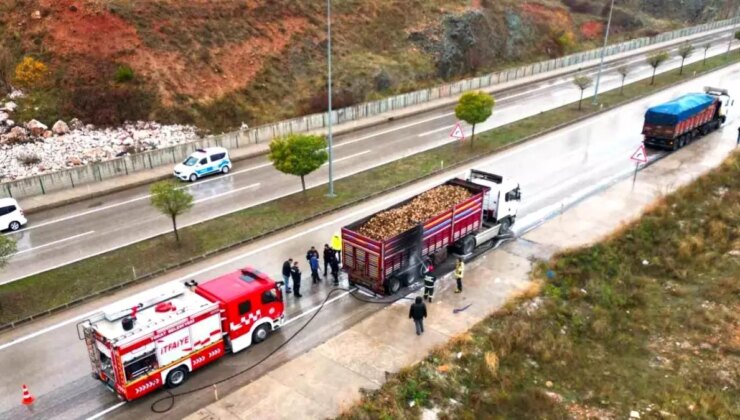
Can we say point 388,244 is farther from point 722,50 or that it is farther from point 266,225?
point 722,50

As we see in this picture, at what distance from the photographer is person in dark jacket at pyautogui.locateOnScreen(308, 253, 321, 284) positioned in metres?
21.4

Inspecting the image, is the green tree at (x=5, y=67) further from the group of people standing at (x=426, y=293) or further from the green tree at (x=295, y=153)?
the group of people standing at (x=426, y=293)

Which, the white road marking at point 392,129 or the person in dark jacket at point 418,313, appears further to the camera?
the white road marking at point 392,129

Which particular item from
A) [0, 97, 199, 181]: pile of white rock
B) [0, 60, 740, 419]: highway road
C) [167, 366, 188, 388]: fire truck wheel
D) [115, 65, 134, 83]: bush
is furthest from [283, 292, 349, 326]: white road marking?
[115, 65, 134, 83]: bush

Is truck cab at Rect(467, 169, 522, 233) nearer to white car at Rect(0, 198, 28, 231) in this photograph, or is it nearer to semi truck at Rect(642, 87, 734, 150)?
semi truck at Rect(642, 87, 734, 150)

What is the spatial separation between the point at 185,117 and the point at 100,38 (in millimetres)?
9053

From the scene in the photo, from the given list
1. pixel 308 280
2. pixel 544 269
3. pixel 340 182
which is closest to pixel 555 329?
pixel 544 269

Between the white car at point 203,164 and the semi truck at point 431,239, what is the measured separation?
15.8 m

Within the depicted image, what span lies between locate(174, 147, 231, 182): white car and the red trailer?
15.9m

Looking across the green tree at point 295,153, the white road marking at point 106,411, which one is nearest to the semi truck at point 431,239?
the green tree at point 295,153

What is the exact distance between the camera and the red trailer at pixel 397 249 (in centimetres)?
1992

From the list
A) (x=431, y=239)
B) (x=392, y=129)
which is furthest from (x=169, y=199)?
(x=392, y=129)

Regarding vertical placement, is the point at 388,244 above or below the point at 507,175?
above

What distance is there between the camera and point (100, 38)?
4244 cm
